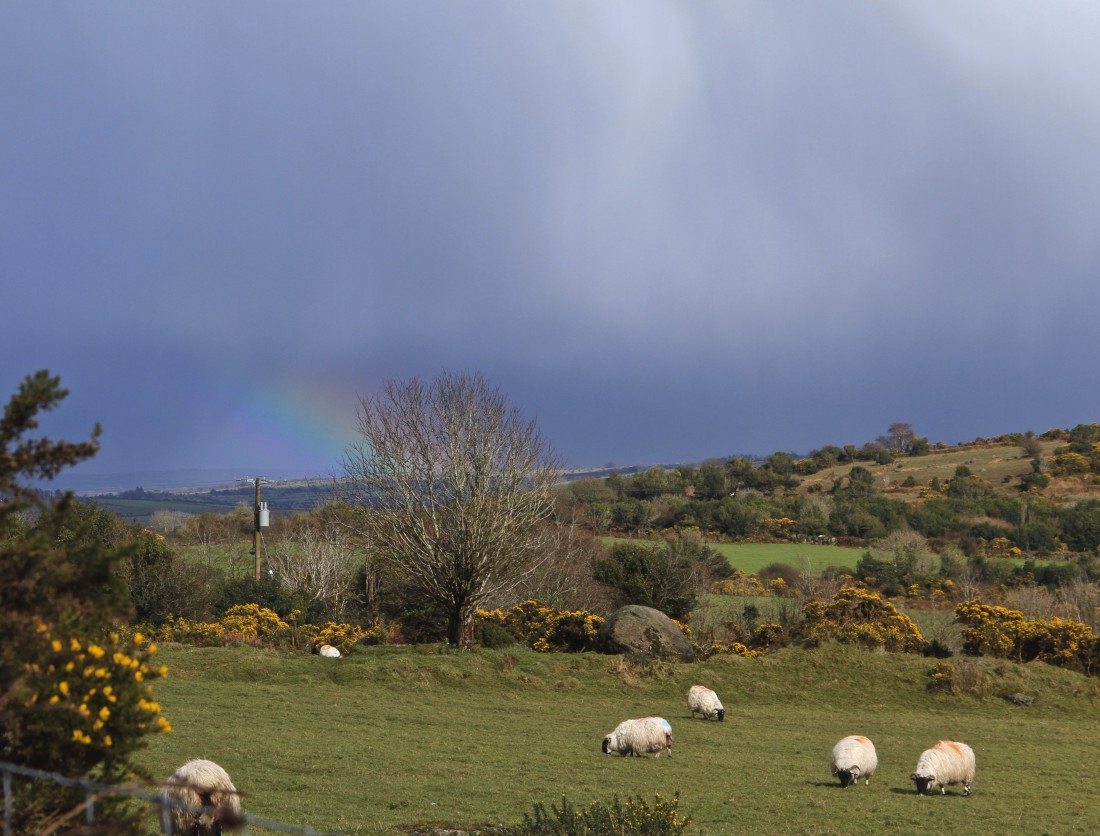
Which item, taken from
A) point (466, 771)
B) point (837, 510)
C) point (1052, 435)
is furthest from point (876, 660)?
point (1052, 435)

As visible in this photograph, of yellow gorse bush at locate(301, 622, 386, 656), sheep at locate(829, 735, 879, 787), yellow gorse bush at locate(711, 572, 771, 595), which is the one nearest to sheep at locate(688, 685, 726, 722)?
sheep at locate(829, 735, 879, 787)

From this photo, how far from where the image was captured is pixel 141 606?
4322 cm

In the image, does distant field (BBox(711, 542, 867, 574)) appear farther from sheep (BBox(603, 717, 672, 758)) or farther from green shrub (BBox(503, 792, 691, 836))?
green shrub (BBox(503, 792, 691, 836))

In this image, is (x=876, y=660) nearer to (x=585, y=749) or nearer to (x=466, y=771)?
(x=585, y=749)

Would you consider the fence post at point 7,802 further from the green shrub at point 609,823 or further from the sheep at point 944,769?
the sheep at point 944,769

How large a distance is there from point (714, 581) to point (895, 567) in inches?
564

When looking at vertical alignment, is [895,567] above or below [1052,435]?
below

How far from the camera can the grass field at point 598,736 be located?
17.0 m

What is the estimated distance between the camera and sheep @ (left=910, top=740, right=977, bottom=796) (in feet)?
62.3

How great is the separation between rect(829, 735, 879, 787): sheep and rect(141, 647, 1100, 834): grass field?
405mm

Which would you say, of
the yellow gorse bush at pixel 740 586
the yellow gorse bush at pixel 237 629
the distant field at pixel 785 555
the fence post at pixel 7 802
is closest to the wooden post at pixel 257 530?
the yellow gorse bush at pixel 237 629

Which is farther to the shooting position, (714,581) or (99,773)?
(714,581)

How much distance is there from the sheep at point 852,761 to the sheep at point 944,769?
838 millimetres

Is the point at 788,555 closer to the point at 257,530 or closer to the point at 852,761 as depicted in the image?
the point at 257,530
